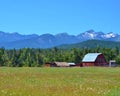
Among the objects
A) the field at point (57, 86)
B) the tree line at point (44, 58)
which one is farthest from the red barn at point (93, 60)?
the field at point (57, 86)

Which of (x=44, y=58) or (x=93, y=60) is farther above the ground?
(x=44, y=58)

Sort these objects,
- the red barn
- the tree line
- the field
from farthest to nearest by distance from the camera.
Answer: the tree line, the red barn, the field

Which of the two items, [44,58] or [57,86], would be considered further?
[44,58]

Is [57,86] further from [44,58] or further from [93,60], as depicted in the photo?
[44,58]

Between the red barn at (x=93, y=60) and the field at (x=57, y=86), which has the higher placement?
the red barn at (x=93, y=60)

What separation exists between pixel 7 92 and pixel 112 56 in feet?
514

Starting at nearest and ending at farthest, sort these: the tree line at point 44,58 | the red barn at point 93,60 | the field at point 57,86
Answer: the field at point 57,86, the red barn at point 93,60, the tree line at point 44,58

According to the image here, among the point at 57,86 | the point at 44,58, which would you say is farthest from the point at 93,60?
the point at 57,86

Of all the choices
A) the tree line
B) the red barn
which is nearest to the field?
the red barn

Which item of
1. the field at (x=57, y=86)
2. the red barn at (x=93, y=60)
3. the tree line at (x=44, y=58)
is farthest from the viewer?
the tree line at (x=44, y=58)

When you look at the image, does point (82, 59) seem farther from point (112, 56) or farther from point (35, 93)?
point (35, 93)

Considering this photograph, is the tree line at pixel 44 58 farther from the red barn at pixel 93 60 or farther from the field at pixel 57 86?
the field at pixel 57 86

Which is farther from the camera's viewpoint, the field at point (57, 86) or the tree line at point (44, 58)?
the tree line at point (44, 58)

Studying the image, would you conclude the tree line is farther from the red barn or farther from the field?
the field
